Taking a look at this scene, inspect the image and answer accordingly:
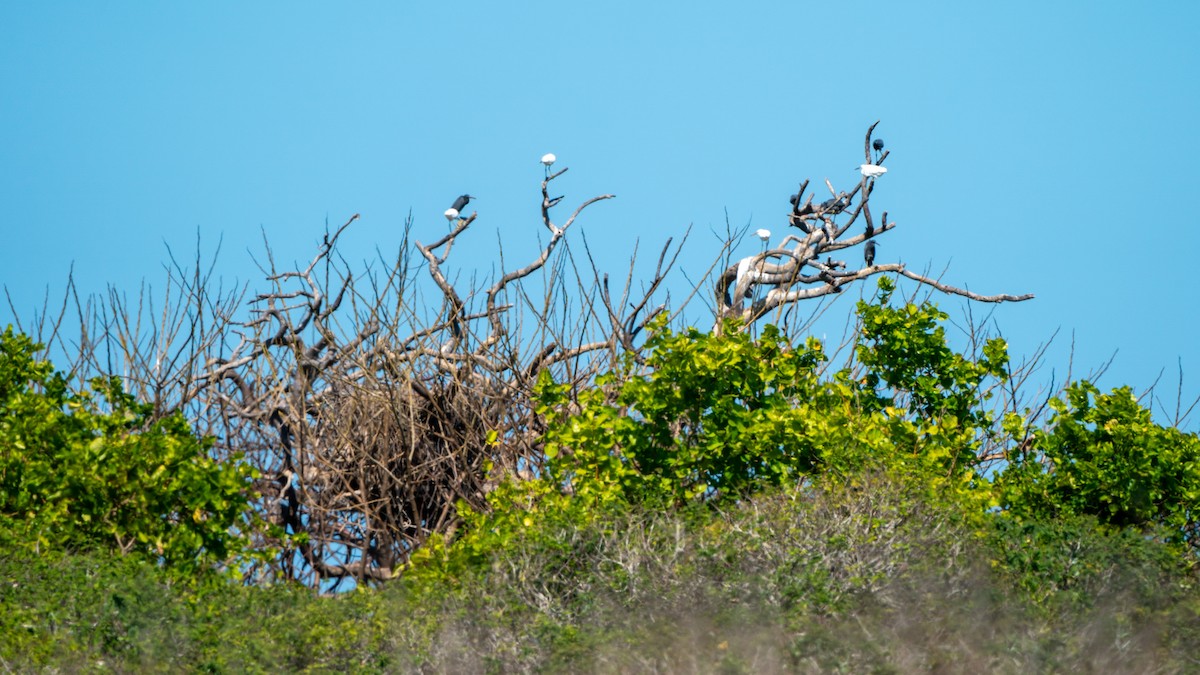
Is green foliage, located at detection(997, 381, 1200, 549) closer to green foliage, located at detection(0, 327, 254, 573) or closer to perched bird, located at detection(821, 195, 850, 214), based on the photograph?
perched bird, located at detection(821, 195, 850, 214)

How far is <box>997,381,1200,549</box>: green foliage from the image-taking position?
823cm

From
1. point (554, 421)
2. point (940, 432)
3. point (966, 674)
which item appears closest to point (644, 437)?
A: point (554, 421)

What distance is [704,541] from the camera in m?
7.05

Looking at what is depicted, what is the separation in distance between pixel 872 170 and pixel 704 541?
452cm

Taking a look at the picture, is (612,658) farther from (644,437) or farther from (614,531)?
(644,437)

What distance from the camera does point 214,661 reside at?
6391 millimetres

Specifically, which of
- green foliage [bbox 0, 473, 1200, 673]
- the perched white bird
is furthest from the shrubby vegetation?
the perched white bird

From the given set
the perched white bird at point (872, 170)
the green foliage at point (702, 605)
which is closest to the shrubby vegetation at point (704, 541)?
the green foliage at point (702, 605)

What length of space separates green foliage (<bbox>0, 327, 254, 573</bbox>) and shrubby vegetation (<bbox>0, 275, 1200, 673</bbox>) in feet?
0.06

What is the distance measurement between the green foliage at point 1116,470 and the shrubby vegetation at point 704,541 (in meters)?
0.02

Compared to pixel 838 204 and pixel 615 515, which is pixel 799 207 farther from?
pixel 615 515

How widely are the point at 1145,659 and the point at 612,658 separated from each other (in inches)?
98.5

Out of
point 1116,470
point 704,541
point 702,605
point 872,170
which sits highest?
point 872,170

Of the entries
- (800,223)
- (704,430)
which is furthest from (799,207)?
(704,430)
